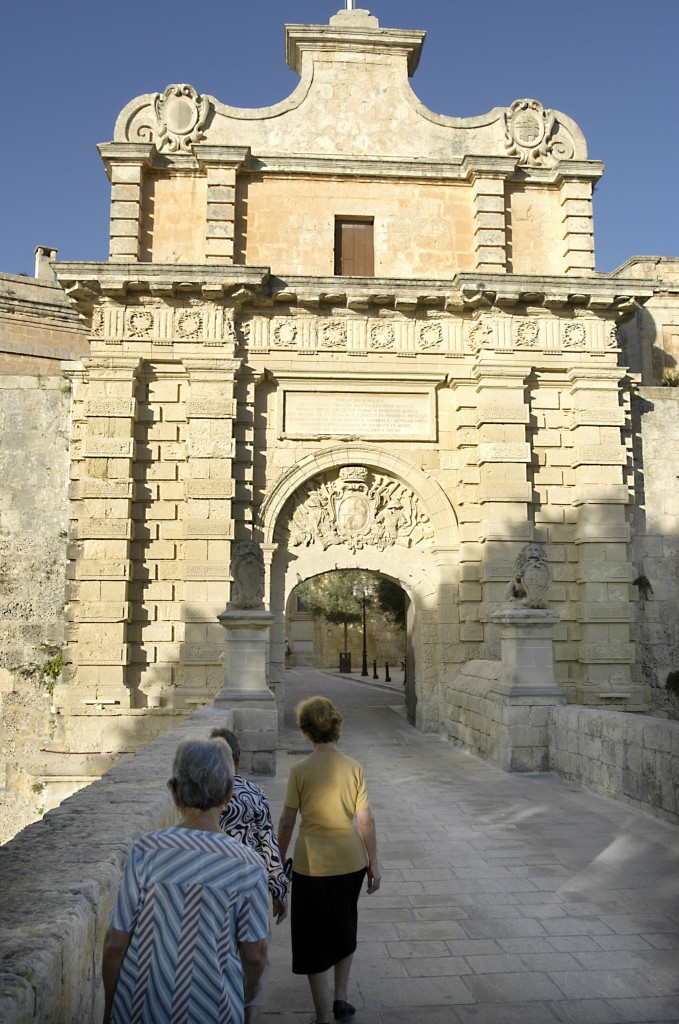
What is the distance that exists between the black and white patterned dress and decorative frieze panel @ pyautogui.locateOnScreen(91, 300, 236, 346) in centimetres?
1051

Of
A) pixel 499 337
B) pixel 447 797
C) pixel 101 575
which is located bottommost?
pixel 447 797

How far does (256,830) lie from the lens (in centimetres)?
347

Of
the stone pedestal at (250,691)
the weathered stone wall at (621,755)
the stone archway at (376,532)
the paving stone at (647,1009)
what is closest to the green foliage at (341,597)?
the stone archway at (376,532)

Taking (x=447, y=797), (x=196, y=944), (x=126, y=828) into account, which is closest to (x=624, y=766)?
(x=447, y=797)

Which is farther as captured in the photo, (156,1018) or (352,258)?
(352,258)

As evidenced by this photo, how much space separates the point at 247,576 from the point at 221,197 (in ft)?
22.2

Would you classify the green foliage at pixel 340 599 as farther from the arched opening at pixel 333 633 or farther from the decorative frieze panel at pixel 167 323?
the decorative frieze panel at pixel 167 323

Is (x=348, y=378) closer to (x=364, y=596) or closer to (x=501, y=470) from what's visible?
(x=501, y=470)

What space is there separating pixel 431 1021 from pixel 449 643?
988 centimetres

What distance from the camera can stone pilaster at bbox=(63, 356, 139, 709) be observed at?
483 inches

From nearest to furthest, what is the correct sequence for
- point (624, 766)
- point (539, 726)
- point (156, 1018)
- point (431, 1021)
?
point (156, 1018)
point (431, 1021)
point (624, 766)
point (539, 726)

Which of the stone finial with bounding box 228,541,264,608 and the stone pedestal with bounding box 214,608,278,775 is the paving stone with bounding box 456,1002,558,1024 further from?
the stone finial with bounding box 228,541,264,608

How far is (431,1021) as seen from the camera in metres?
3.44

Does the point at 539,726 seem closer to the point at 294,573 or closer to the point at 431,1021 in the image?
the point at 294,573
